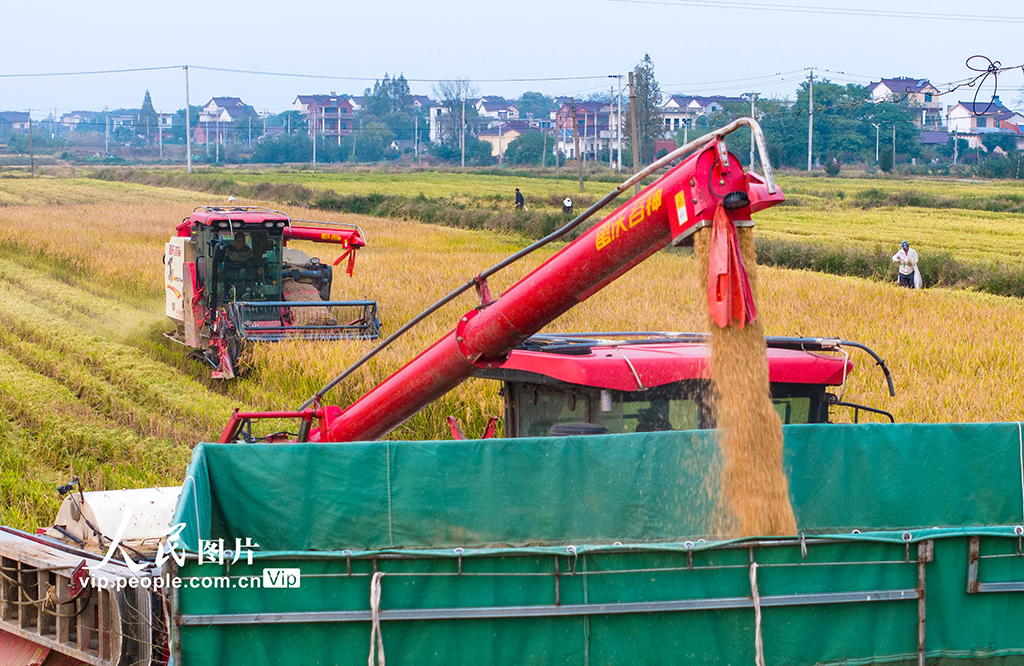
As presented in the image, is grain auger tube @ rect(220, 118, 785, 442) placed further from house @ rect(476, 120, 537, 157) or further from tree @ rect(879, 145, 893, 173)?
house @ rect(476, 120, 537, 157)

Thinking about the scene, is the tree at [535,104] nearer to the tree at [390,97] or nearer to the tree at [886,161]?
the tree at [390,97]

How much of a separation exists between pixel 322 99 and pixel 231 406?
138327 millimetres

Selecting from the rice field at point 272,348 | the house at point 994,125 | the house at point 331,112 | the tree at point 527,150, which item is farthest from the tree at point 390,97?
the rice field at point 272,348

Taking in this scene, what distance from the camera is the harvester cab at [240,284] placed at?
11.8 metres

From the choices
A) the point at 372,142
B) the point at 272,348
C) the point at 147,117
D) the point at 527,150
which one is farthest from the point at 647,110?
the point at 147,117

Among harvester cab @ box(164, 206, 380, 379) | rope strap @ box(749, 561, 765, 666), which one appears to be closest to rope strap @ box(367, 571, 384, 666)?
rope strap @ box(749, 561, 765, 666)

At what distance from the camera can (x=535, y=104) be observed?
177 metres

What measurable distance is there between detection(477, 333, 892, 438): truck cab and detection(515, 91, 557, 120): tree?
168742mm

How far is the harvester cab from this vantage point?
1181 cm

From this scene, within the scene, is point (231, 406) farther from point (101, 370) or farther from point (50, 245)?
point (50, 245)

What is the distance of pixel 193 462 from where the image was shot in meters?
4.55

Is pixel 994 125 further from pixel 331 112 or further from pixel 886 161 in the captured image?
pixel 331 112

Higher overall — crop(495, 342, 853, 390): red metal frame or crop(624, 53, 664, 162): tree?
crop(624, 53, 664, 162): tree

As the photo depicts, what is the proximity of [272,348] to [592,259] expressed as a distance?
752 centimetres
